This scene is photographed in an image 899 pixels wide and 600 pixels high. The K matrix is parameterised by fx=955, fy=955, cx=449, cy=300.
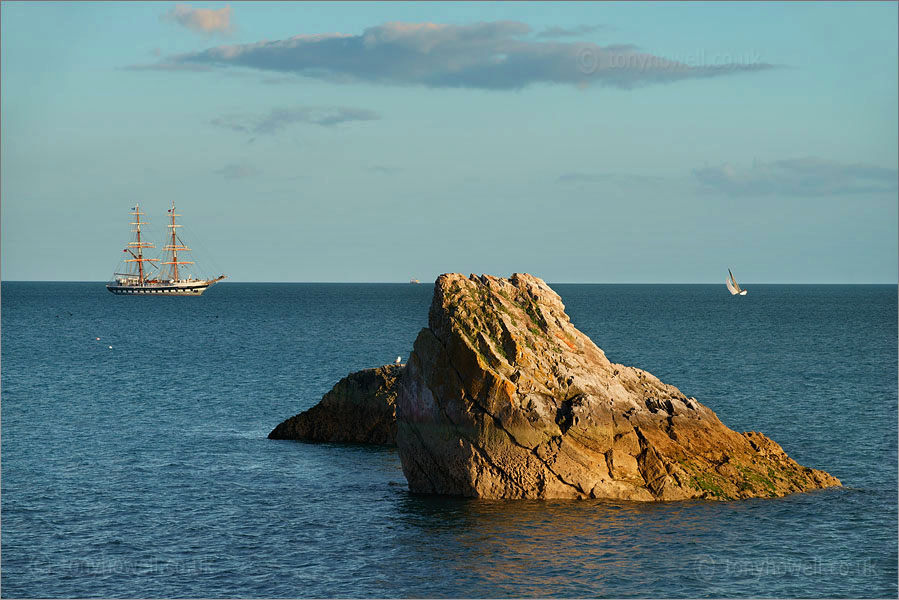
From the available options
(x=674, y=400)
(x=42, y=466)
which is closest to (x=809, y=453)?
(x=674, y=400)

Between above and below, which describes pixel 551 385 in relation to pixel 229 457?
above

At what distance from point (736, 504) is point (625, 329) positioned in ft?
325

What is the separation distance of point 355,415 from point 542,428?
16.3 metres

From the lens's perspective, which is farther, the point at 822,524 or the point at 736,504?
the point at 736,504

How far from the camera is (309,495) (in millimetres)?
35812

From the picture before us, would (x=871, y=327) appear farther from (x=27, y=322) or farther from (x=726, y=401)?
(x=27, y=322)

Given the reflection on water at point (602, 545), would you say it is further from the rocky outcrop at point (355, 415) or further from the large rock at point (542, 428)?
the rocky outcrop at point (355, 415)

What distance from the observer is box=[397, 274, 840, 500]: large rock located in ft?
109

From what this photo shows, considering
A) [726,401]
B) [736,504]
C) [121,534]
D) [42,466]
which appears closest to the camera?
[121,534]

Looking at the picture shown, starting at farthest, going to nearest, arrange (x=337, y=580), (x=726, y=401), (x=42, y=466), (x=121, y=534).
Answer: (x=726, y=401)
(x=42, y=466)
(x=121, y=534)
(x=337, y=580)

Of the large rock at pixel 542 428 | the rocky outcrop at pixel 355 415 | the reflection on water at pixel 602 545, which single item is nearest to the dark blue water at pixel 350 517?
the reflection on water at pixel 602 545

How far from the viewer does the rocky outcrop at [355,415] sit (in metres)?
46.6

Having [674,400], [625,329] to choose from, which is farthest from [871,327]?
[674,400]

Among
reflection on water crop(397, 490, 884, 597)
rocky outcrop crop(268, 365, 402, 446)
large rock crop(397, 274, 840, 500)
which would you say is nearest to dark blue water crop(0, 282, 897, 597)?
reflection on water crop(397, 490, 884, 597)
